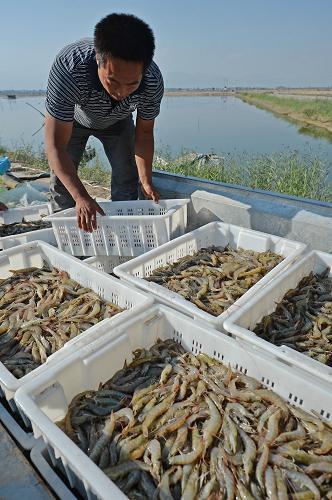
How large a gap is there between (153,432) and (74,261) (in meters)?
1.81

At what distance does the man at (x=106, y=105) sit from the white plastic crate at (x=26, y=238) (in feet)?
2.19

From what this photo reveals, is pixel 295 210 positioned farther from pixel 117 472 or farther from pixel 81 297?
pixel 117 472

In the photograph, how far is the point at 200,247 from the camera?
389 centimetres

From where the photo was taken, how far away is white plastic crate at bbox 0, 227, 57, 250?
3902mm

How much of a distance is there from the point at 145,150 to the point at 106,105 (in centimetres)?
65

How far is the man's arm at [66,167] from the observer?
3.38m

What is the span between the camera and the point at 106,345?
7.68 ft

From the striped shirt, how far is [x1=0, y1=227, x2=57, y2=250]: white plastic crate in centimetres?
134

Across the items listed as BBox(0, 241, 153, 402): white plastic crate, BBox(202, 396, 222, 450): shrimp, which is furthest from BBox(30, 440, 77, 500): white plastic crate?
BBox(202, 396, 222, 450): shrimp

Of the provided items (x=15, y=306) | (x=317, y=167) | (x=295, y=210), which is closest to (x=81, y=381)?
(x=15, y=306)

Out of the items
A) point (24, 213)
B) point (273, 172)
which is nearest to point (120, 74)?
point (24, 213)

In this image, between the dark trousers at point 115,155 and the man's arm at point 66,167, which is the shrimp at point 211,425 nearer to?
the man's arm at point 66,167

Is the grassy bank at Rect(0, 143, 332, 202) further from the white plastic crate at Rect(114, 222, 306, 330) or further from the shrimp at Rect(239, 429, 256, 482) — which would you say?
the shrimp at Rect(239, 429, 256, 482)

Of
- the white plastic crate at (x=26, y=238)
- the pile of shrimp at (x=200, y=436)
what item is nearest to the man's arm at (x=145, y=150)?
the white plastic crate at (x=26, y=238)
